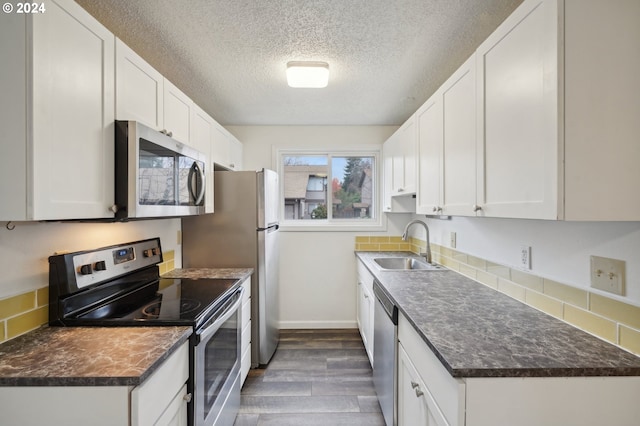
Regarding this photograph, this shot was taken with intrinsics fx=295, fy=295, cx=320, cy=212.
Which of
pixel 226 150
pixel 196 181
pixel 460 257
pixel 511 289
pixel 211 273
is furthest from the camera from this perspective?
pixel 226 150

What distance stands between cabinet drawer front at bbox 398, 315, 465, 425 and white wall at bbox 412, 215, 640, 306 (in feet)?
A: 2.17

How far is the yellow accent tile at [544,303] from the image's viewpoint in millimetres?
1291

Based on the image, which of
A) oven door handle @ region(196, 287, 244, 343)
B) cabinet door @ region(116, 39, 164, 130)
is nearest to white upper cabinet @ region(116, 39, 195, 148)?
cabinet door @ region(116, 39, 164, 130)

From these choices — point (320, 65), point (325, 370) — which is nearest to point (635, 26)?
point (320, 65)

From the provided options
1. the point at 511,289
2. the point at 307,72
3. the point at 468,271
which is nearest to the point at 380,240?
the point at 468,271

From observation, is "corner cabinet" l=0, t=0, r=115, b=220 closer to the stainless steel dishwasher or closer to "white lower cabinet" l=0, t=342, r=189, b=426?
"white lower cabinet" l=0, t=342, r=189, b=426

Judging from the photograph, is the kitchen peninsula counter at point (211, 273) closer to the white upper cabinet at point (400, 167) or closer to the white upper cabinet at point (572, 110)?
the white upper cabinet at point (400, 167)

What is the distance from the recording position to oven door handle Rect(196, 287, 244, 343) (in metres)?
1.36

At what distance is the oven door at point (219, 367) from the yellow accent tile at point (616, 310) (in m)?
1.61

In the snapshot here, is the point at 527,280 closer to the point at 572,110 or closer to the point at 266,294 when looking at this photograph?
the point at 572,110

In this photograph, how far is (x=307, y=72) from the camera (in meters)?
1.97

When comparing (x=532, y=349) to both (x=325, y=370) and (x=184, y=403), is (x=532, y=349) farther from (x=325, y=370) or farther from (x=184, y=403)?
(x=325, y=370)

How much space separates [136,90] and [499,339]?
1920 millimetres

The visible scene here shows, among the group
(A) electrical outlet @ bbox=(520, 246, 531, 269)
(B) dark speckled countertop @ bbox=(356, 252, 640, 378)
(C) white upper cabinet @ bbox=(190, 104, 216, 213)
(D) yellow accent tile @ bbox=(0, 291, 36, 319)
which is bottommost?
(B) dark speckled countertop @ bbox=(356, 252, 640, 378)
